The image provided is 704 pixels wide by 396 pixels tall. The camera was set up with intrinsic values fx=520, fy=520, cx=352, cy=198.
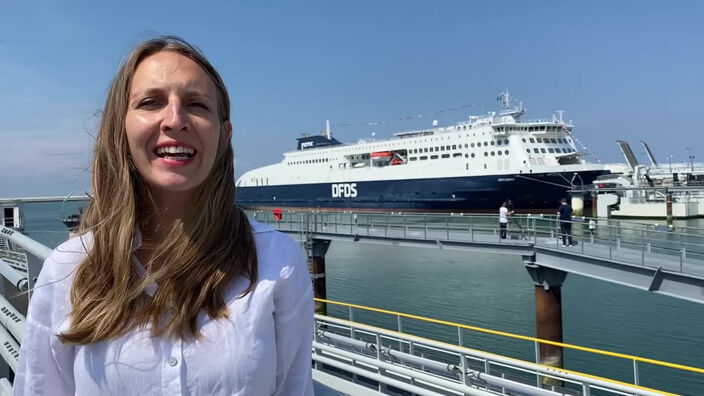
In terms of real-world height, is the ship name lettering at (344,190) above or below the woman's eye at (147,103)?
above

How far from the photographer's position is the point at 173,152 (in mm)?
1196

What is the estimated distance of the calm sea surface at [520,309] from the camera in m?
10.5

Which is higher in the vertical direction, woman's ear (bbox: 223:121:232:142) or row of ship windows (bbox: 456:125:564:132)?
row of ship windows (bbox: 456:125:564:132)

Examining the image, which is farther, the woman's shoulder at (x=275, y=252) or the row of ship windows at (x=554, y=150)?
the row of ship windows at (x=554, y=150)

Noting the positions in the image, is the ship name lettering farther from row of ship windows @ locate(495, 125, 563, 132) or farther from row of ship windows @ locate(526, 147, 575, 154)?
row of ship windows @ locate(526, 147, 575, 154)

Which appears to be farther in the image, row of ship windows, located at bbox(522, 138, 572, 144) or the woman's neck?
row of ship windows, located at bbox(522, 138, 572, 144)

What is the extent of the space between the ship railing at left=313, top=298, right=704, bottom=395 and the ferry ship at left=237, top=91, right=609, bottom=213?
70.4ft

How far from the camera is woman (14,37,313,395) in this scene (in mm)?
1087

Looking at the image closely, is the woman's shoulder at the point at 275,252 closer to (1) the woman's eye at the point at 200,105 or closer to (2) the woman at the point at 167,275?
(2) the woman at the point at 167,275

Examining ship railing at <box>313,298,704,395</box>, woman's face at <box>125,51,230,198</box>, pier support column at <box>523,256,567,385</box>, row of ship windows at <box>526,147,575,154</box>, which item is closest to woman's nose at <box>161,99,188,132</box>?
woman's face at <box>125,51,230,198</box>

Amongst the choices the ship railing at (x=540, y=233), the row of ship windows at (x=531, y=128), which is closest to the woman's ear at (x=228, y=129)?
the ship railing at (x=540, y=233)

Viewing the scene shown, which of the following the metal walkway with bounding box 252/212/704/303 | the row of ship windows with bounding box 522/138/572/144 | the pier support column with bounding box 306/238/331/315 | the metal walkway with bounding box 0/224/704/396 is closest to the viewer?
the metal walkway with bounding box 0/224/704/396

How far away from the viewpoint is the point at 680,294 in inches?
323

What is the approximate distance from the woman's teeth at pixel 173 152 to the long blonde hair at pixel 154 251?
9 cm
